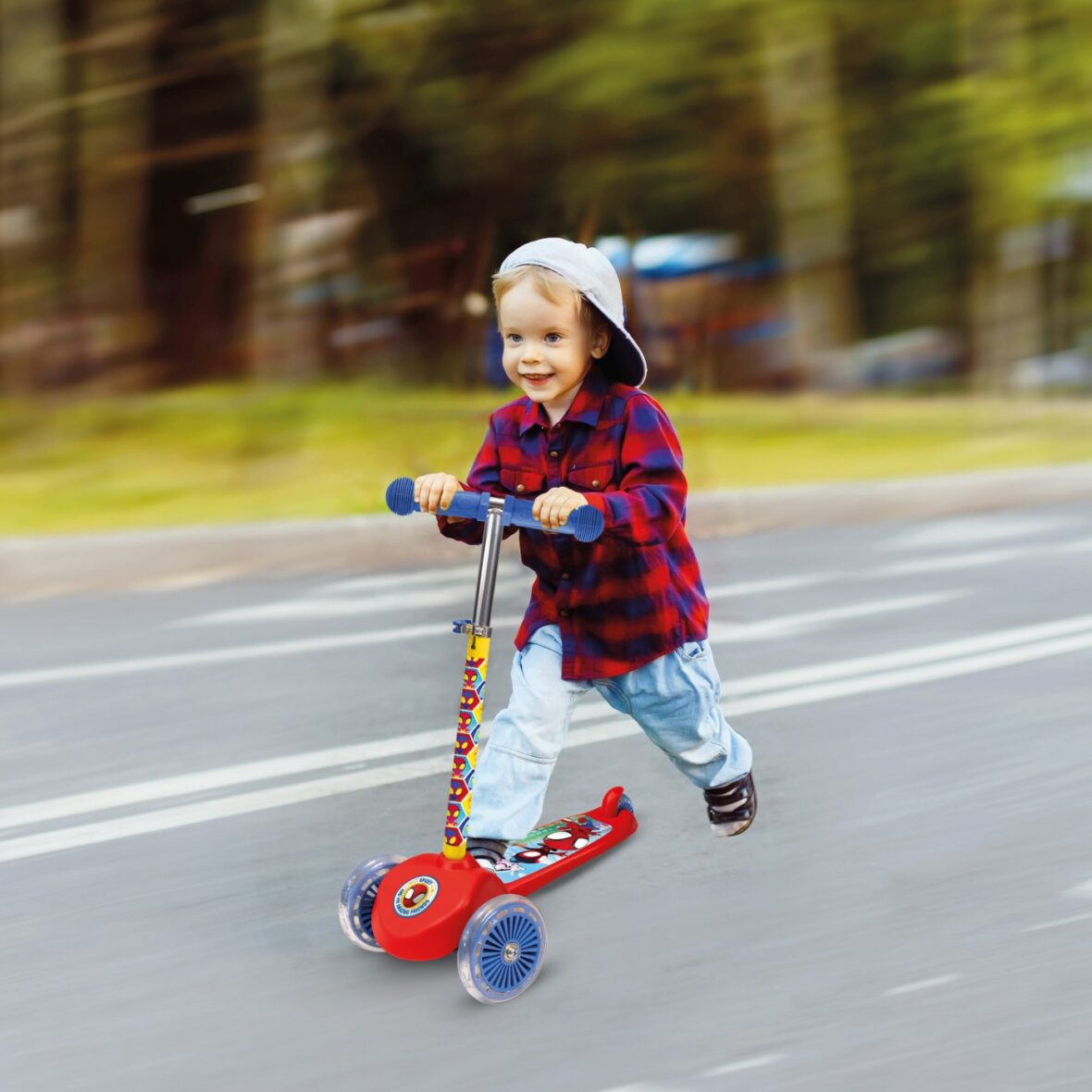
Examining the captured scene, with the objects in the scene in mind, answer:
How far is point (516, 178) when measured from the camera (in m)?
13.9

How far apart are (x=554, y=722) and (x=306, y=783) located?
1.25 metres

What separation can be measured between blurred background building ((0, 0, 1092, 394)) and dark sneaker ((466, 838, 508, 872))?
9.95 meters

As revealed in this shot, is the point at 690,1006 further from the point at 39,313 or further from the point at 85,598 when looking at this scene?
the point at 39,313

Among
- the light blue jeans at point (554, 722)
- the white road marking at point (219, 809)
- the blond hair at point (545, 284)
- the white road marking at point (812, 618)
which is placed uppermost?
the blond hair at point (545, 284)

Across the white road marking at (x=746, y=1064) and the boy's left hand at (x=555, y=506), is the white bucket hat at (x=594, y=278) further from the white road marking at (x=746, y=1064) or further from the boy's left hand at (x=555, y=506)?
the white road marking at (x=746, y=1064)

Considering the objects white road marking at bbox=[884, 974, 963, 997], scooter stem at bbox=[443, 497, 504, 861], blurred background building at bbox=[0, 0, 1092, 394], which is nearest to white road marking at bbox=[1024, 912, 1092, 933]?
white road marking at bbox=[884, 974, 963, 997]

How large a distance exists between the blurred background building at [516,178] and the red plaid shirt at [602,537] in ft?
31.5

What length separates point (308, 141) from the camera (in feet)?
43.5

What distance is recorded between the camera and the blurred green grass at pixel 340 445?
10820 millimetres

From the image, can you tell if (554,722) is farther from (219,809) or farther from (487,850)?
(219,809)

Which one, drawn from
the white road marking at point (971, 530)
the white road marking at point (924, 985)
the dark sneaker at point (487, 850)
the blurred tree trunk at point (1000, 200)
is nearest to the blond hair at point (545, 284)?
the dark sneaker at point (487, 850)

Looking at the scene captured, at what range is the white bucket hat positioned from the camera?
10.7 feet

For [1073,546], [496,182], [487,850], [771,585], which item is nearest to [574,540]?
[487,850]

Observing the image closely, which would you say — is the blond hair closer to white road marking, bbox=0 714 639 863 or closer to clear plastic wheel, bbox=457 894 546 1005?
clear plastic wheel, bbox=457 894 546 1005
